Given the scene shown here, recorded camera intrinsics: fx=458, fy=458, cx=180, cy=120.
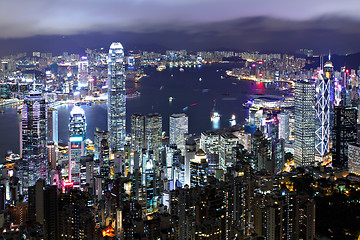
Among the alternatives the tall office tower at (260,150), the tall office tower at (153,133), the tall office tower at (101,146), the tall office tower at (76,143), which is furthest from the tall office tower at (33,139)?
the tall office tower at (260,150)

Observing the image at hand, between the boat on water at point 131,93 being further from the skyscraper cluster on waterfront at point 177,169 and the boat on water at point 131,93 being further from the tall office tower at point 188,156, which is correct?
the tall office tower at point 188,156

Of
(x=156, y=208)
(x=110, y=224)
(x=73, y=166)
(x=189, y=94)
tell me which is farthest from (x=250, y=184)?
(x=189, y=94)

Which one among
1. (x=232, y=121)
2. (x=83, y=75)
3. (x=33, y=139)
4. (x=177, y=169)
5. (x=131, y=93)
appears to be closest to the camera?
(x=177, y=169)

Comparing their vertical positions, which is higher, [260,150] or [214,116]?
[214,116]

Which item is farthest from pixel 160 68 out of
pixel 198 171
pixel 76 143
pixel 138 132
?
pixel 198 171

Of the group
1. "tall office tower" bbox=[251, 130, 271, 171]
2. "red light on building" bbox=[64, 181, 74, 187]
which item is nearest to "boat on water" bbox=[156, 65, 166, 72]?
"tall office tower" bbox=[251, 130, 271, 171]

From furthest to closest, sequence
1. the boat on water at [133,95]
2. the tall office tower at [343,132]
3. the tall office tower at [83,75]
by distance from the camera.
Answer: the boat on water at [133,95]
the tall office tower at [83,75]
the tall office tower at [343,132]

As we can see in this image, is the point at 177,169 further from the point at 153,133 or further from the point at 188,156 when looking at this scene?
the point at 153,133
